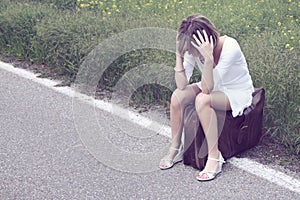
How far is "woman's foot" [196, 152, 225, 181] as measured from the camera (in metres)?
3.94

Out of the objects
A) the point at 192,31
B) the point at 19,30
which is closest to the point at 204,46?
the point at 192,31

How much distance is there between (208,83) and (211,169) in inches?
22.5

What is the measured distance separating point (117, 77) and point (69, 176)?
75.9 inches

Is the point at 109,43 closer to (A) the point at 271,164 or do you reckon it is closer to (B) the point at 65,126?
(B) the point at 65,126

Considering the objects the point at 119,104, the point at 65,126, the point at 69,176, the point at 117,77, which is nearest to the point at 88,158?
the point at 69,176

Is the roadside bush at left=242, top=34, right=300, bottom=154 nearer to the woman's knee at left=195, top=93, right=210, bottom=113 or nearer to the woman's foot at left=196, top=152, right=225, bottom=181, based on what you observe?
the woman's foot at left=196, top=152, right=225, bottom=181

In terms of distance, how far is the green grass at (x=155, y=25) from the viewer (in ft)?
14.9

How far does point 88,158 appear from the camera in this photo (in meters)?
4.38

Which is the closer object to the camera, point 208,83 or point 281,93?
point 208,83

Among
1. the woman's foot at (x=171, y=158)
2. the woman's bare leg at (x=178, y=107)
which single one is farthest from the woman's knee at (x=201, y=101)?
the woman's foot at (x=171, y=158)

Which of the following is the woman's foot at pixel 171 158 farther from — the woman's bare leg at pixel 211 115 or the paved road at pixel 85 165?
the woman's bare leg at pixel 211 115

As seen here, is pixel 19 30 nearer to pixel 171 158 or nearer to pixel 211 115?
pixel 171 158

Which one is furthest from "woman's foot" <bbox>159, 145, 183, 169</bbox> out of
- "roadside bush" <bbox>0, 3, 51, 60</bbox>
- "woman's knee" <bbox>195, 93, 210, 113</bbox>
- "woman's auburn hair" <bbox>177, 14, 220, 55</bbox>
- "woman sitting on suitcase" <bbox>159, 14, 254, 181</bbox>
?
"roadside bush" <bbox>0, 3, 51, 60</bbox>

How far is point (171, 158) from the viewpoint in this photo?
4184mm
